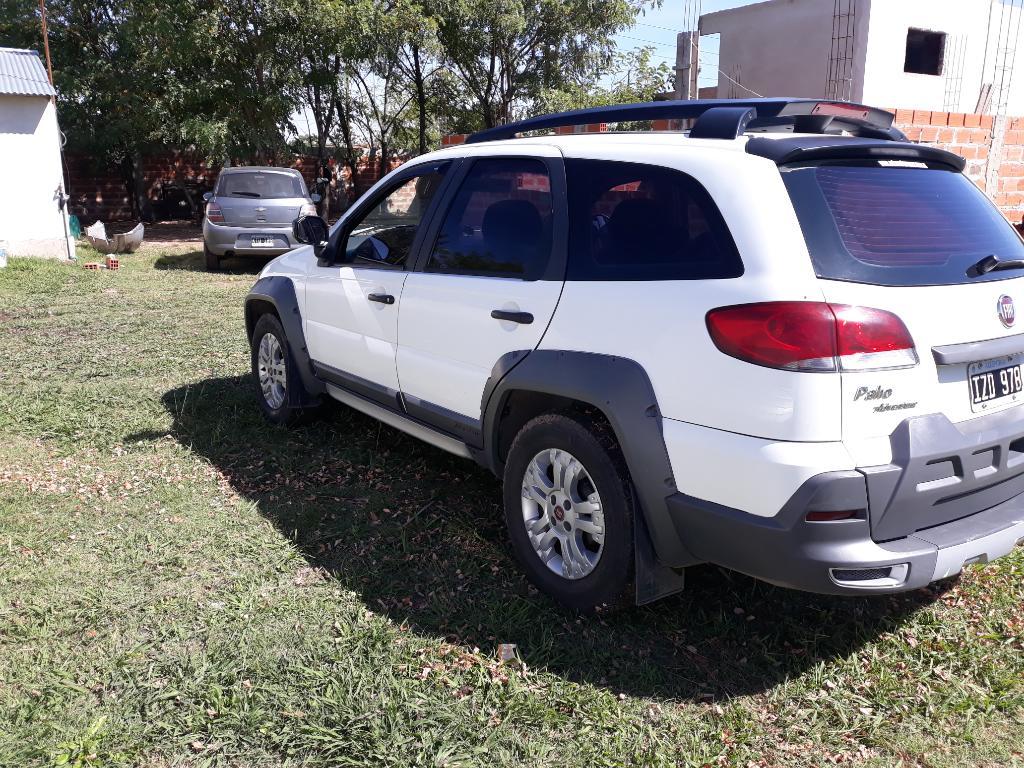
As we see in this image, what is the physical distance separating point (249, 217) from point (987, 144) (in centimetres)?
1026

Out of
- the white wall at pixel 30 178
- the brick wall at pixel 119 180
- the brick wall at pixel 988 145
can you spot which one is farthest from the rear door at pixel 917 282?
the brick wall at pixel 119 180

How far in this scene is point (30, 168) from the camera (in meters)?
14.9

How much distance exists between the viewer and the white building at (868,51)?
1224 centimetres

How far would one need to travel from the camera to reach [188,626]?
3301mm

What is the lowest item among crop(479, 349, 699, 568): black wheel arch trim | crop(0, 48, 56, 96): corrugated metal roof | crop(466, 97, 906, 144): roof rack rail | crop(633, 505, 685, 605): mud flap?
crop(633, 505, 685, 605): mud flap

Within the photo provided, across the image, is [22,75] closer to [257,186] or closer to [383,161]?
[257,186]

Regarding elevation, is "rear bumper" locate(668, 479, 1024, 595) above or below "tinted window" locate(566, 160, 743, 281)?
below

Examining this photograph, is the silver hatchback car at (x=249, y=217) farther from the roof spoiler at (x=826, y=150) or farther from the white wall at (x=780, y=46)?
the roof spoiler at (x=826, y=150)

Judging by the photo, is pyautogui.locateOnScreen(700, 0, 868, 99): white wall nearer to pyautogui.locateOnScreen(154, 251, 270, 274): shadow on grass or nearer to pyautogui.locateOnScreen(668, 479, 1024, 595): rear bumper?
pyautogui.locateOnScreen(154, 251, 270, 274): shadow on grass

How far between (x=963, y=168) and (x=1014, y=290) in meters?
0.59

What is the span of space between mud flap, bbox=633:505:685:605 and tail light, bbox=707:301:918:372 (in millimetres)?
772

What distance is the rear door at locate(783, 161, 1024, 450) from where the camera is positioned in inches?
101

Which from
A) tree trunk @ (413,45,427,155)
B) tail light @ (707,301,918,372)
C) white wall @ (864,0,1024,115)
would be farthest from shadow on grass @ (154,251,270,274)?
tail light @ (707,301,918,372)

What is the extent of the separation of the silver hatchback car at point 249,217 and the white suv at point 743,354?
1052 centimetres
